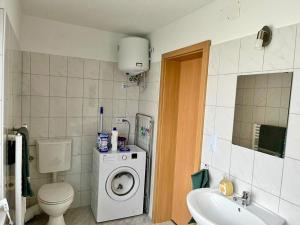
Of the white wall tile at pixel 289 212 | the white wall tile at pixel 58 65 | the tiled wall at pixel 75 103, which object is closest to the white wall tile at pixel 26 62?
the tiled wall at pixel 75 103

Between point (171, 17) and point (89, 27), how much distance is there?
1.10m

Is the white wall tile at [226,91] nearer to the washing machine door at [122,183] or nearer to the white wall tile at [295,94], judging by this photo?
the white wall tile at [295,94]

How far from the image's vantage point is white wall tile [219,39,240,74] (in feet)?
5.25

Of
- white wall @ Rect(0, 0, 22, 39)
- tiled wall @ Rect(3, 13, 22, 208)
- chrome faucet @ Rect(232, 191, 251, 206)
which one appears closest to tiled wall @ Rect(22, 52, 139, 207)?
white wall @ Rect(0, 0, 22, 39)

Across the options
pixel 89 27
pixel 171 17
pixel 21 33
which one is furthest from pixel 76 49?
pixel 171 17

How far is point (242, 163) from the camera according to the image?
5.08 feet

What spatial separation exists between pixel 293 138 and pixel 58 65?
2.49 metres

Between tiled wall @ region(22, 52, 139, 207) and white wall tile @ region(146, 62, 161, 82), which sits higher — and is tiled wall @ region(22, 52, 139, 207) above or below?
below

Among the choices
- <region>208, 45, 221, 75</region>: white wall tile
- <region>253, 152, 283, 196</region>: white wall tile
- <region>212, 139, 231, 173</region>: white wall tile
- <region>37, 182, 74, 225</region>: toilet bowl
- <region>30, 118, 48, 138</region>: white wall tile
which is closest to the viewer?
<region>253, 152, 283, 196</region>: white wall tile

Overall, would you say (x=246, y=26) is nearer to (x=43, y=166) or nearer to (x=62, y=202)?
(x=62, y=202)

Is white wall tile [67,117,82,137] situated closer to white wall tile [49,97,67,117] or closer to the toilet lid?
white wall tile [49,97,67,117]

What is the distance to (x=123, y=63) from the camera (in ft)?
8.71

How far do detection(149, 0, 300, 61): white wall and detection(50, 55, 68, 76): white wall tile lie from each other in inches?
45.3

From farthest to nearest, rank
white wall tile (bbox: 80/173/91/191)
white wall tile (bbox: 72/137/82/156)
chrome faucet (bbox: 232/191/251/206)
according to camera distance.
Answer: white wall tile (bbox: 80/173/91/191) < white wall tile (bbox: 72/137/82/156) < chrome faucet (bbox: 232/191/251/206)
